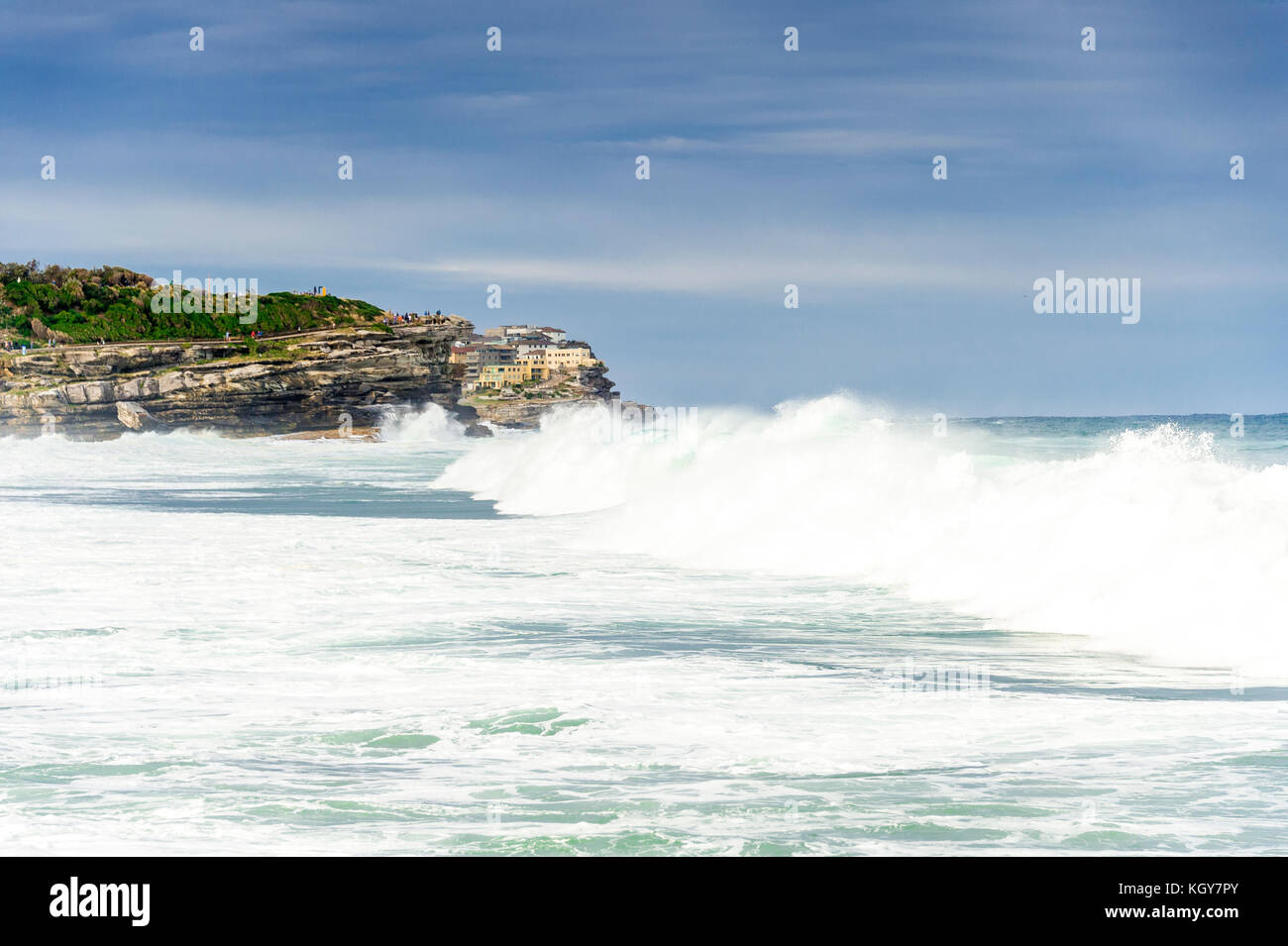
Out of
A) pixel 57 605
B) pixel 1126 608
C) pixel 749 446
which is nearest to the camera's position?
pixel 1126 608

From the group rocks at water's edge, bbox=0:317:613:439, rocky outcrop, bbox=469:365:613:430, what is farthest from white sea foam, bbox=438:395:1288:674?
rocky outcrop, bbox=469:365:613:430

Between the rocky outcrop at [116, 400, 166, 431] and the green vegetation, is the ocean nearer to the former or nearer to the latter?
the rocky outcrop at [116, 400, 166, 431]

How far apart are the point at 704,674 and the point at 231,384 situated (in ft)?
392

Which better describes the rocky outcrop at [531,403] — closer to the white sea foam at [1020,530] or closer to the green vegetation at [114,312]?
the green vegetation at [114,312]

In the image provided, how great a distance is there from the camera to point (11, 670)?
1217 centimetres

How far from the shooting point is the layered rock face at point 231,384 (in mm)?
117688

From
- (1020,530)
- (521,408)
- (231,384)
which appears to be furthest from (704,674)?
(521,408)

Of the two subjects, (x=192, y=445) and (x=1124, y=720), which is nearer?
(x=1124, y=720)

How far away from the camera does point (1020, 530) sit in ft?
61.0

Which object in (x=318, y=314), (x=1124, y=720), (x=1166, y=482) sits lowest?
(x=1124, y=720)
